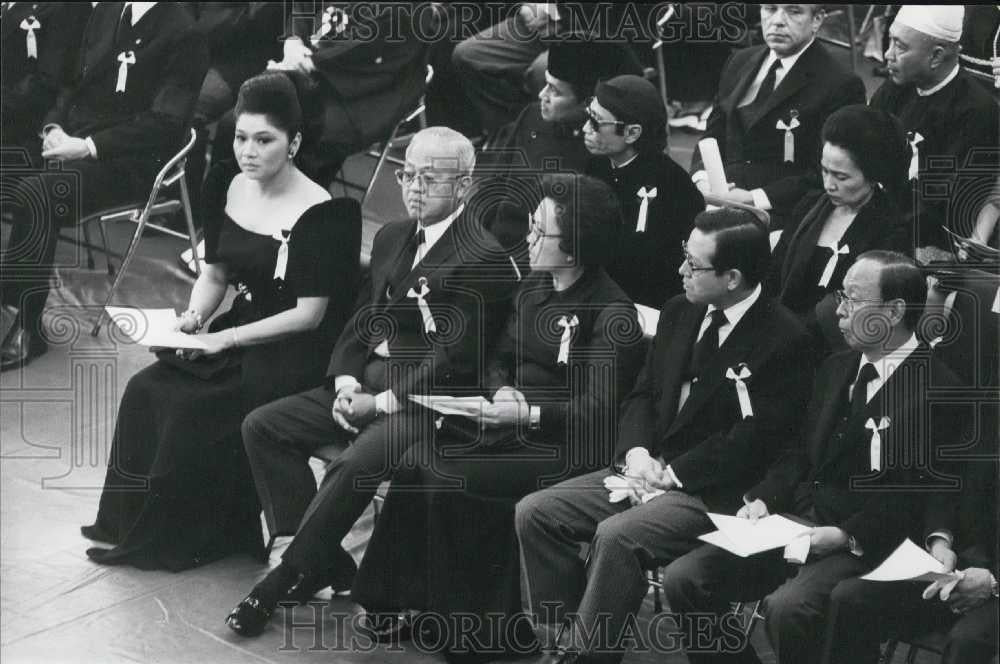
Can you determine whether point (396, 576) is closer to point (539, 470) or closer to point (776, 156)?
point (539, 470)

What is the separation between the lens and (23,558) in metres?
5.41

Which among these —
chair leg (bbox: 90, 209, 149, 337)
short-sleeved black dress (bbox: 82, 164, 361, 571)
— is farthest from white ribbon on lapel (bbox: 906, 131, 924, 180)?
chair leg (bbox: 90, 209, 149, 337)

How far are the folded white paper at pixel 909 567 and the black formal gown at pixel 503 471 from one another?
950mm

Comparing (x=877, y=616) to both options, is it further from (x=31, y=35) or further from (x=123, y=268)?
(x=31, y=35)

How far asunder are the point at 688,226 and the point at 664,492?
1197mm

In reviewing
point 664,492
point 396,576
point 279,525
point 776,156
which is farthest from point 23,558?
point 776,156

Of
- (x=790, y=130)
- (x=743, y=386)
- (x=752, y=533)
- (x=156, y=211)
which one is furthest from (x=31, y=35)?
(x=752, y=533)

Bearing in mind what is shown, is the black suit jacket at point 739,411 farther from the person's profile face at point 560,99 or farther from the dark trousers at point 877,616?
the person's profile face at point 560,99

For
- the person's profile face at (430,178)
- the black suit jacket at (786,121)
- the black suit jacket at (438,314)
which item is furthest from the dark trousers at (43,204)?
the black suit jacket at (786,121)

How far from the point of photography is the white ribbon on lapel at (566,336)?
16.2ft

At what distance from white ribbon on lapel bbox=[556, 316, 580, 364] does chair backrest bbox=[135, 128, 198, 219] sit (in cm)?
218

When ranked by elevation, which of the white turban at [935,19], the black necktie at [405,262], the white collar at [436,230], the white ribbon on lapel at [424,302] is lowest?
the white ribbon on lapel at [424,302]

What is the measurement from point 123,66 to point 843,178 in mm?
3278

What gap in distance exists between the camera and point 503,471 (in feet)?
16.2
